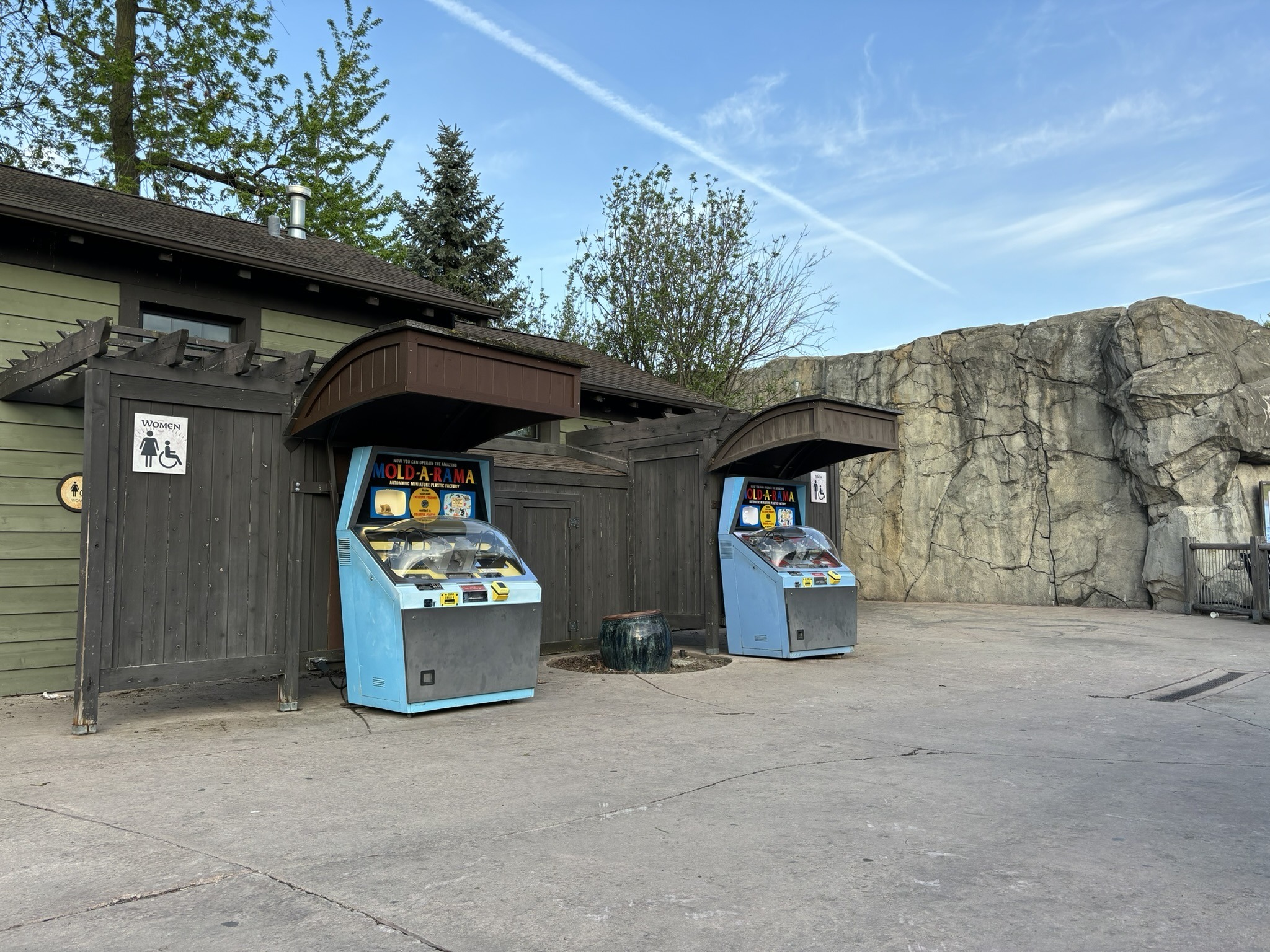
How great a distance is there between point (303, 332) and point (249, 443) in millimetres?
3599

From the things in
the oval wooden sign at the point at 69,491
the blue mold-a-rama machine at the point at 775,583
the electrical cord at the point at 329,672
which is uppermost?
the oval wooden sign at the point at 69,491

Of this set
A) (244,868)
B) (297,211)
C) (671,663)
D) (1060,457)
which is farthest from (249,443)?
(1060,457)

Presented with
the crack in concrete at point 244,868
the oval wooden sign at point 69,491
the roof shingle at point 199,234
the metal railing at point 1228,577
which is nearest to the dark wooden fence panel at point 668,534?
the roof shingle at point 199,234

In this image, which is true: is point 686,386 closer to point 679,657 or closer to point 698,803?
point 679,657

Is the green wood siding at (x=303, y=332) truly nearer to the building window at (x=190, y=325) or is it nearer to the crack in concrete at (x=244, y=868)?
the building window at (x=190, y=325)

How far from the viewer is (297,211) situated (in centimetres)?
1318

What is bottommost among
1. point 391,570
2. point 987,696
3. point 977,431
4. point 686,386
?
point 987,696

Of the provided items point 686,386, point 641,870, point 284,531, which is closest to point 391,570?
point 284,531

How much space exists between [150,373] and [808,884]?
5.84 metres

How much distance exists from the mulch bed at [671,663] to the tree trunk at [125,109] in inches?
568

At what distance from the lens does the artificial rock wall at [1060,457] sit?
1557cm

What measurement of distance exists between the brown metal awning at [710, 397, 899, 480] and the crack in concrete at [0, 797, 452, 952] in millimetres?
7193

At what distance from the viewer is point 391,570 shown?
22.5ft

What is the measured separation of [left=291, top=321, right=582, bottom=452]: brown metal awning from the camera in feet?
21.3
